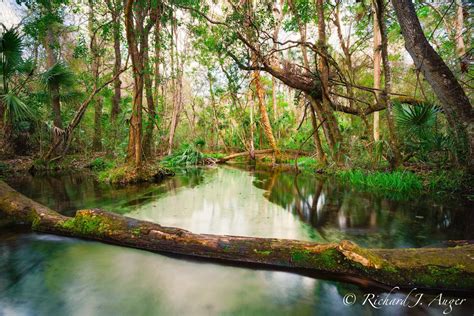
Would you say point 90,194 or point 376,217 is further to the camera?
point 90,194

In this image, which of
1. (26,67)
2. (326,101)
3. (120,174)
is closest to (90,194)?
(120,174)

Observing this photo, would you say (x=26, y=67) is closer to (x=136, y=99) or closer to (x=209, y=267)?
(x=136, y=99)

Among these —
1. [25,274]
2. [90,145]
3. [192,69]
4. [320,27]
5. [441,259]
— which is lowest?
[25,274]

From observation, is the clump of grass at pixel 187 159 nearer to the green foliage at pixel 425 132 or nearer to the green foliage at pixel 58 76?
the green foliage at pixel 58 76


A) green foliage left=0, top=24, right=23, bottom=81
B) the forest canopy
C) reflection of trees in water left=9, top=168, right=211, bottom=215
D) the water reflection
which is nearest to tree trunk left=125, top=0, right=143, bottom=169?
the forest canopy

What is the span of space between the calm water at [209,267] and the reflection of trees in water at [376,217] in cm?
2

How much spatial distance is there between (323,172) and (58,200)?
325 inches

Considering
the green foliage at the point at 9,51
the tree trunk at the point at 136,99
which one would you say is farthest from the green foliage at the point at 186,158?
the green foliage at the point at 9,51

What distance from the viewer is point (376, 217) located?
13.2ft

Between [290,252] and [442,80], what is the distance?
4750 millimetres

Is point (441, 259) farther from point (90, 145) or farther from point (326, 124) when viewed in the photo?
point (90, 145)

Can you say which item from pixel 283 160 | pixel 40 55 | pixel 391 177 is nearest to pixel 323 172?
pixel 391 177

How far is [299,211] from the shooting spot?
Answer: 4.50 metres

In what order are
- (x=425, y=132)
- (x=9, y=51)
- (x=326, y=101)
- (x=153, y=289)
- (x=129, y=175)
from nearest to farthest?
(x=153, y=289) < (x=425, y=132) < (x=129, y=175) < (x=9, y=51) < (x=326, y=101)
